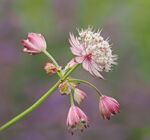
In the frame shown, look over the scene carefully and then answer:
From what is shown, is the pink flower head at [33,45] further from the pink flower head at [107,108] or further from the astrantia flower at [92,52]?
the pink flower head at [107,108]

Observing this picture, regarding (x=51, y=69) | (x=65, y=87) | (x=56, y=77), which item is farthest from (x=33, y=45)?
(x=56, y=77)

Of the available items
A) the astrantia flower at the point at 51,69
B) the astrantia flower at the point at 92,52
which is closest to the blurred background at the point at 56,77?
the astrantia flower at the point at 92,52

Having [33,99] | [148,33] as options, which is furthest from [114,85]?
[148,33]

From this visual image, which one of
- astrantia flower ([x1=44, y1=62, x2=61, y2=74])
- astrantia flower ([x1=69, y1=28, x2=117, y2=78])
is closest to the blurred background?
astrantia flower ([x1=69, y1=28, x2=117, y2=78])

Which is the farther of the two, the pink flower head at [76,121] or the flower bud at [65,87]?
the pink flower head at [76,121]

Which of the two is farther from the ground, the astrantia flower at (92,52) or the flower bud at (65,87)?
the astrantia flower at (92,52)

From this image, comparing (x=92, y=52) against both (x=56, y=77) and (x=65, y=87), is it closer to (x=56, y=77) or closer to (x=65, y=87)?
(x=65, y=87)

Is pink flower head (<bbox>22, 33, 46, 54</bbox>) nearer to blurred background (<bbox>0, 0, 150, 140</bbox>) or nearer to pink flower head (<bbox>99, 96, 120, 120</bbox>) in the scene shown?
pink flower head (<bbox>99, 96, 120, 120</bbox>)
